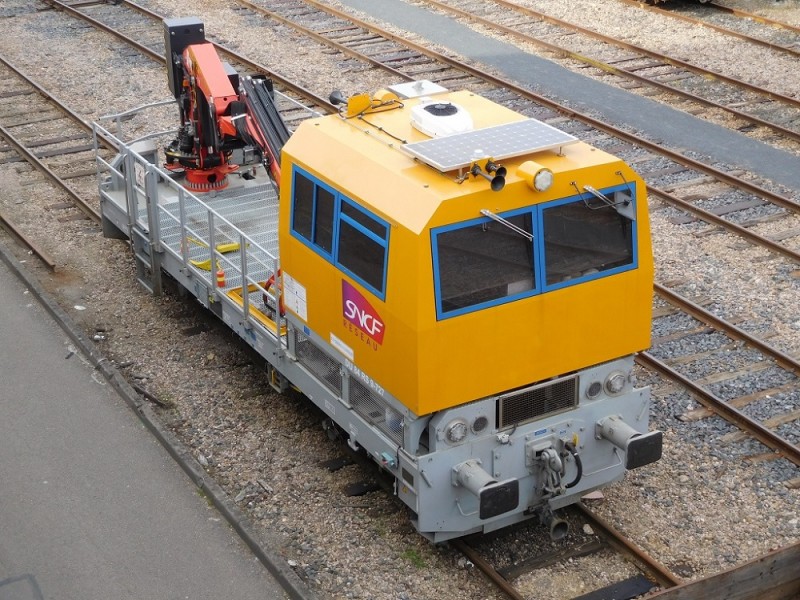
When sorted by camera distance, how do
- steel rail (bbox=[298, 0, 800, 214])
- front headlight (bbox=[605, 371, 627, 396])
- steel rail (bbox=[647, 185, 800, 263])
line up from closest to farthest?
front headlight (bbox=[605, 371, 627, 396])
steel rail (bbox=[647, 185, 800, 263])
steel rail (bbox=[298, 0, 800, 214])

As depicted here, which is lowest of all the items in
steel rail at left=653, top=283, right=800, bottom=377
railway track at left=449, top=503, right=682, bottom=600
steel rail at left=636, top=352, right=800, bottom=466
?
railway track at left=449, top=503, right=682, bottom=600

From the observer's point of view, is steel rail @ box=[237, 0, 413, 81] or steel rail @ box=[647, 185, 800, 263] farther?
steel rail @ box=[237, 0, 413, 81]

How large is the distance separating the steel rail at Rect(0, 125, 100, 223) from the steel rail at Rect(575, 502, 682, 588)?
322 inches

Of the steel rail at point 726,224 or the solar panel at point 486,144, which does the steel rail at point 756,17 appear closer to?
the steel rail at point 726,224

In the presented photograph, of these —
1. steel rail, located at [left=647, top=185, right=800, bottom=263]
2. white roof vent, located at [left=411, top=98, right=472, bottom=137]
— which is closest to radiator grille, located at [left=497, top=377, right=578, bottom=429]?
white roof vent, located at [left=411, top=98, right=472, bottom=137]

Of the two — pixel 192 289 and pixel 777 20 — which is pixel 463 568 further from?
pixel 777 20

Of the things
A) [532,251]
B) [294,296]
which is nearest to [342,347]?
[294,296]

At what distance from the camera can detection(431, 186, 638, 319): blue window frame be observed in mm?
7781

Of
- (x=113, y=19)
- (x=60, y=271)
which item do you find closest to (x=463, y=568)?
(x=60, y=271)

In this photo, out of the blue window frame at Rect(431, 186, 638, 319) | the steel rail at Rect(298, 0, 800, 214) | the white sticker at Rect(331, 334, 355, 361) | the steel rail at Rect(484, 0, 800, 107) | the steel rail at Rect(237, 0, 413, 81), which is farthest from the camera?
the steel rail at Rect(237, 0, 413, 81)

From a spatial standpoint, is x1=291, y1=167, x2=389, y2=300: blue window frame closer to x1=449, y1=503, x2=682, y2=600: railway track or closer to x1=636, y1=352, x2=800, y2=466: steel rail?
x1=449, y1=503, x2=682, y2=600: railway track

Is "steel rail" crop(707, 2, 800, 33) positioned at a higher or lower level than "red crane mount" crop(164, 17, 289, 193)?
lower

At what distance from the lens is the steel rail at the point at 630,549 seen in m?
8.54

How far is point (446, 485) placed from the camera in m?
8.34
